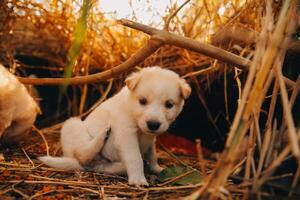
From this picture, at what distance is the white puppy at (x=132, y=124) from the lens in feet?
11.0

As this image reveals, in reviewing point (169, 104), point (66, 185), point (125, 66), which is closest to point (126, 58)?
point (125, 66)

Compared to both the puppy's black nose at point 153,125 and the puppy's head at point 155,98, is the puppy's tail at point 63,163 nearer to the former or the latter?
the puppy's head at point 155,98

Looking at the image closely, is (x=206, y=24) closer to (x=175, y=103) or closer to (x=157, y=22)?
(x=157, y=22)

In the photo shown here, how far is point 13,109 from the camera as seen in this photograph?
14.0ft

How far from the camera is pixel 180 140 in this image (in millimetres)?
5551

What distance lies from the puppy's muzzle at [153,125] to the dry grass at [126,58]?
0.40 m

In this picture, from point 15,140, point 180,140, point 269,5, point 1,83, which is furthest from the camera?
point 180,140

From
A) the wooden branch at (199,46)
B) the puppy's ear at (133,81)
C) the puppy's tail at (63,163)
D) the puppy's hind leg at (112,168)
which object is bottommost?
the puppy's tail at (63,163)

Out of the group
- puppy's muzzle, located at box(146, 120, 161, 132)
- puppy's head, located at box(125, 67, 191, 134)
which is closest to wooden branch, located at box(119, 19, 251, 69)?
puppy's head, located at box(125, 67, 191, 134)

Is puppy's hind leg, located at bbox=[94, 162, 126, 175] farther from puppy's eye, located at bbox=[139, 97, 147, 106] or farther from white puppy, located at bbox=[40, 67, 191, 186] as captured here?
puppy's eye, located at bbox=[139, 97, 147, 106]

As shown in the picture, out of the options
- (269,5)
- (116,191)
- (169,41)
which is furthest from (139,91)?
(269,5)

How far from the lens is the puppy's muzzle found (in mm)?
3270

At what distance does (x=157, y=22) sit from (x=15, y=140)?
6.76 feet

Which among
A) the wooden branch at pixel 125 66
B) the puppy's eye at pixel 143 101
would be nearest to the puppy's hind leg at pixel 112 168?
the puppy's eye at pixel 143 101
